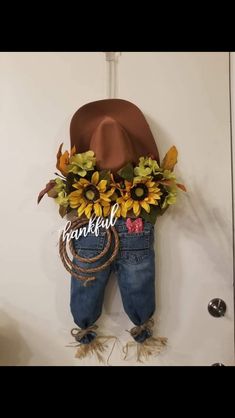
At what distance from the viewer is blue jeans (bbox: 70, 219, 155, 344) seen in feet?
2.55

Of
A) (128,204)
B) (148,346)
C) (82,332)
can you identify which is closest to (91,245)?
(128,204)

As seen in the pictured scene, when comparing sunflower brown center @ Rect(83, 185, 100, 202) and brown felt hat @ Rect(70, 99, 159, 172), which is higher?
brown felt hat @ Rect(70, 99, 159, 172)

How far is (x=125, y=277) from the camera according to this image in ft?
2.57

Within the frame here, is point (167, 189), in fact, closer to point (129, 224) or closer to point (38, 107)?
point (129, 224)

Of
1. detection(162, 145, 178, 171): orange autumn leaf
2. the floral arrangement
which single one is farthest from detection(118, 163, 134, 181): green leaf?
detection(162, 145, 178, 171): orange autumn leaf

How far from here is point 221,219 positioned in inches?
34.4

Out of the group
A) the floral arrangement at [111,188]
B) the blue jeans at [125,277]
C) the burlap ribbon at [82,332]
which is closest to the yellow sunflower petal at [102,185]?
the floral arrangement at [111,188]

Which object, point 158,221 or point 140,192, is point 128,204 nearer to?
point 140,192

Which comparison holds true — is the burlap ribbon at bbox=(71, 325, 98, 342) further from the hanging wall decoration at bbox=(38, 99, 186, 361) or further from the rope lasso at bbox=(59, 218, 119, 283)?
the rope lasso at bbox=(59, 218, 119, 283)

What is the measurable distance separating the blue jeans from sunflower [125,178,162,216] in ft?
0.18

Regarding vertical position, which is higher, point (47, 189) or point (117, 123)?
point (117, 123)

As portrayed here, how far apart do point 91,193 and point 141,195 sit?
0.13 metres

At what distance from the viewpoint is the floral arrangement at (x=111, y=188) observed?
2.46ft
